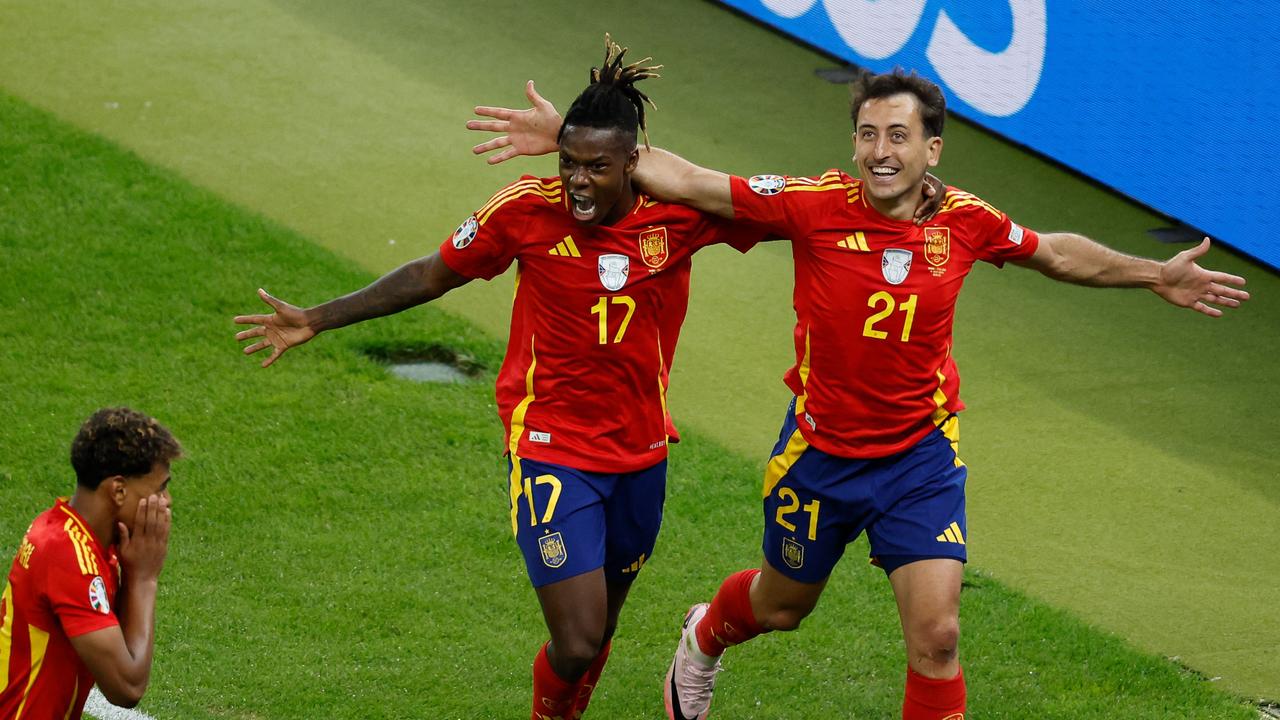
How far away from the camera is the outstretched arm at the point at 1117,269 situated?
5914 millimetres

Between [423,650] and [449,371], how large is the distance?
273cm

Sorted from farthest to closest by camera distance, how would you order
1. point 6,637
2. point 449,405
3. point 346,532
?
point 449,405 < point 346,532 < point 6,637

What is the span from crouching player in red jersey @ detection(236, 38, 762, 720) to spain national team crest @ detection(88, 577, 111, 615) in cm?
150

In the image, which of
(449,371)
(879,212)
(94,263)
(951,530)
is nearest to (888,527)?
(951,530)

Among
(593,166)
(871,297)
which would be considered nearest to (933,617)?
(871,297)

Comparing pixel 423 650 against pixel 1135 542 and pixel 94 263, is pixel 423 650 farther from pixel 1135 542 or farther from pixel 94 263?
pixel 94 263

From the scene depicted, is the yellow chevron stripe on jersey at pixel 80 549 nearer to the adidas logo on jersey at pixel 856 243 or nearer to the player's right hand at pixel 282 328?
the player's right hand at pixel 282 328

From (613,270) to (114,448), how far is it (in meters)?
1.88

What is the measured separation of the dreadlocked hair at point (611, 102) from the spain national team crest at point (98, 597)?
2105mm

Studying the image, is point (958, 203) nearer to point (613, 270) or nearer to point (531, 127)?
point (613, 270)

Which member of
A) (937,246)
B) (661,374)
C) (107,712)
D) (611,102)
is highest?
(611,102)

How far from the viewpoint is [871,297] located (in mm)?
5703

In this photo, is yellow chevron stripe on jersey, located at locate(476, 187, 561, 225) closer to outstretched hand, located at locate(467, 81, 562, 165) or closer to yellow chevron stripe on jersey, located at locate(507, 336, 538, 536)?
outstretched hand, located at locate(467, 81, 562, 165)

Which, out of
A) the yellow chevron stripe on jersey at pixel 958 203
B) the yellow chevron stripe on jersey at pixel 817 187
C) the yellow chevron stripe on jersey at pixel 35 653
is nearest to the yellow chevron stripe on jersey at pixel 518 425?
the yellow chevron stripe on jersey at pixel 817 187
